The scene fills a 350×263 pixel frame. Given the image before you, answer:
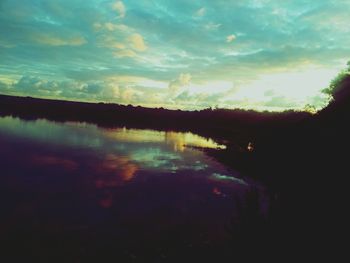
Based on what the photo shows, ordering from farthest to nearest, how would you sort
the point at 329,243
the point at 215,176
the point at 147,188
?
the point at 215,176 < the point at 147,188 < the point at 329,243

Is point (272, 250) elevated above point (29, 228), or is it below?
above

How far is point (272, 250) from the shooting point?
10133mm

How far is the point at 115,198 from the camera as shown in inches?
1196

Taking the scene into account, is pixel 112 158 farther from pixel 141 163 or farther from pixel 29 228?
pixel 29 228

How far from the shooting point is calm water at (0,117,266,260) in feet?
71.4

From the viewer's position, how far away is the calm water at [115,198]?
71.4ft

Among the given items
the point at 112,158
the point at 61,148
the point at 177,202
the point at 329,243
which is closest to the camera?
the point at 329,243

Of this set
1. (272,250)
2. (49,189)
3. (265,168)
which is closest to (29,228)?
(49,189)

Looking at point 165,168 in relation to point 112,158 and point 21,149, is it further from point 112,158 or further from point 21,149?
point 21,149

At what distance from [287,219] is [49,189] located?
1094 inches

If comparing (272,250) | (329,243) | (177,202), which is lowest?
(177,202)

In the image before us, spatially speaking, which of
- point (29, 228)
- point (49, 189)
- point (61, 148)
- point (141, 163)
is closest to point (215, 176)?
point (141, 163)

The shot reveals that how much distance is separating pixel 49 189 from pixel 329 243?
2922 cm

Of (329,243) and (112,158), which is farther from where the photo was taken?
(112,158)
